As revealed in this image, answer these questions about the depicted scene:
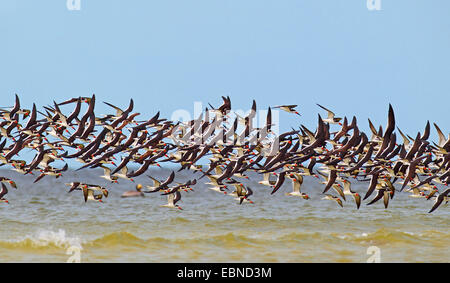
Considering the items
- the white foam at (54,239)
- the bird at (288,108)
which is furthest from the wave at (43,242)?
the bird at (288,108)

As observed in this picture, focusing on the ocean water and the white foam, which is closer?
the ocean water

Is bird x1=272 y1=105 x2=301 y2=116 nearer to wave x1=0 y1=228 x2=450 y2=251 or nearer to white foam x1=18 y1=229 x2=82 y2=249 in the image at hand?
wave x1=0 y1=228 x2=450 y2=251

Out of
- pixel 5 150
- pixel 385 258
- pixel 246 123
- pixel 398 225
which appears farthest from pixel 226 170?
pixel 398 225

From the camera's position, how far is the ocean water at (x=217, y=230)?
956 inches

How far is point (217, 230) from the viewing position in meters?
31.2

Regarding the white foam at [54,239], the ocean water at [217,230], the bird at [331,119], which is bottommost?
the ocean water at [217,230]

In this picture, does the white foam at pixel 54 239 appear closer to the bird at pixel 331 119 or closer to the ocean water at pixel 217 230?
the ocean water at pixel 217 230

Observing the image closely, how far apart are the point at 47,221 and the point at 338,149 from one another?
1712 centimetres

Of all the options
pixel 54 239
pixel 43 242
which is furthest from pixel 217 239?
pixel 43 242

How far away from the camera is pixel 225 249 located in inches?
997

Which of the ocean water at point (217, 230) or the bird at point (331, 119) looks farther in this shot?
the bird at point (331, 119)

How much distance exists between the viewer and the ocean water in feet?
79.7

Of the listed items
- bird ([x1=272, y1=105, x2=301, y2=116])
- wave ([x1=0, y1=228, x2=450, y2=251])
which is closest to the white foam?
wave ([x1=0, y1=228, x2=450, y2=251])
